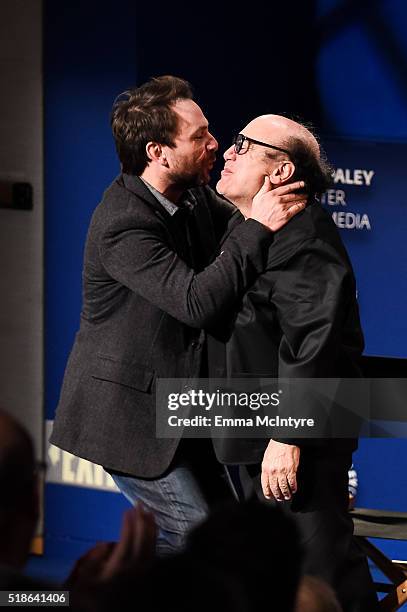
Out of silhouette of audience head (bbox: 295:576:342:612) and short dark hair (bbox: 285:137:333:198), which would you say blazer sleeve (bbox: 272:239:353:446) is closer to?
short dark hair (bbox: 285:137:333:198)

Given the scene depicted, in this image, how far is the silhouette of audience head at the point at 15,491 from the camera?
1845 mm

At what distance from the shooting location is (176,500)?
3.72m

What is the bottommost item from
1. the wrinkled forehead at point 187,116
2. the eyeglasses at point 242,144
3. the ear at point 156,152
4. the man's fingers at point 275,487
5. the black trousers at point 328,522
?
the black trousers at point 328,522

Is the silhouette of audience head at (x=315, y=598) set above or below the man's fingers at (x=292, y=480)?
above

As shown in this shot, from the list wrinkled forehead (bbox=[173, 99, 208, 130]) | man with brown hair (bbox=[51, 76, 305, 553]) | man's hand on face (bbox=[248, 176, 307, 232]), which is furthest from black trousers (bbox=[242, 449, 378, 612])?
wrinkled forehead (bbox=[173, 99, 208, 130])

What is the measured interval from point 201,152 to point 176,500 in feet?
3.17

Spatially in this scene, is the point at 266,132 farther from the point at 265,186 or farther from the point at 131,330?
the point at 131,330

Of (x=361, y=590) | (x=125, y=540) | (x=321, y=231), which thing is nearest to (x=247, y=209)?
(x=321, y=231)

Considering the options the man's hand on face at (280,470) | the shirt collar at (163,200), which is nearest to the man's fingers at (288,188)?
the shirt collar at (163,200)

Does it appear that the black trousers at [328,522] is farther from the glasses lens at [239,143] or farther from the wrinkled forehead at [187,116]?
the wrinkled forehead at [187,116]

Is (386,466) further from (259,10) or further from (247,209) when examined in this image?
(247,209)

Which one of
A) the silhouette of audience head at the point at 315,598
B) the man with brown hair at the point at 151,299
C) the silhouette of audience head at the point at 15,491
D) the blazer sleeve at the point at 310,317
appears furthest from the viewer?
the man with brown hair at the point at 151,299

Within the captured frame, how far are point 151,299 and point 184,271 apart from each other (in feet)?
0.37

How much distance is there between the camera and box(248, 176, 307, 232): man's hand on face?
12.0 ft
